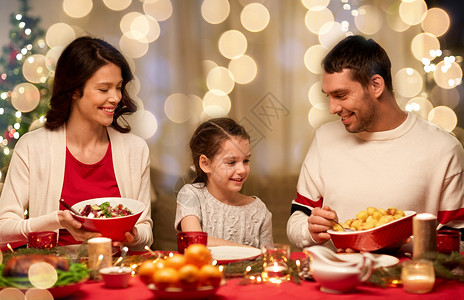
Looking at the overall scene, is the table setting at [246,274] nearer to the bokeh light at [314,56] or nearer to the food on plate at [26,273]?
the food on plate at [26,273]

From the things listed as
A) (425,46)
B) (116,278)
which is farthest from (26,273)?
(425,46)

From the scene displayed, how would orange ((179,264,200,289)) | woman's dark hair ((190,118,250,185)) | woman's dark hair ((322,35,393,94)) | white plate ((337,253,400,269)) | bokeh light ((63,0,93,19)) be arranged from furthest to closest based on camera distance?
bokeh light ((63,0,93,19)) → woman's dark hair ((190,118,250,185)) → woman's dark hair ((322,35,393,94)) → white plate ((337,253,400,269)) → orange ((179,264,200,289))

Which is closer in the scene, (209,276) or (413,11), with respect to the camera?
(209,276)

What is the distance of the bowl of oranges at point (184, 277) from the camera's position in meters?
1.29

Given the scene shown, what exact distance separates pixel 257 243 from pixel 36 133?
1.12 meters

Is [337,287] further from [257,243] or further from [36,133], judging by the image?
[36,133]

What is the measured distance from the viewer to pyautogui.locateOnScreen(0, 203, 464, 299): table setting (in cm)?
133

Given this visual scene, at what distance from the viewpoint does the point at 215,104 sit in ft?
11.6

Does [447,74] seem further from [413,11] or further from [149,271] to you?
[149,271]

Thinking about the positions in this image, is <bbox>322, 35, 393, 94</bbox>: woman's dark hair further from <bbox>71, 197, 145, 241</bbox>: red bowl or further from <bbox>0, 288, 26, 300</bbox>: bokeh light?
<bbox>0, 288, 26, 300</bbox>: bokeh light

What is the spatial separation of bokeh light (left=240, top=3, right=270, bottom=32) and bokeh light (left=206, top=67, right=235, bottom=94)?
306mm

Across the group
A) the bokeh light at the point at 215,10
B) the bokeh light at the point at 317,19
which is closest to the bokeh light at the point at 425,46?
the bokeh light at the point at 317,19

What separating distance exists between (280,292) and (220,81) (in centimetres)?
224

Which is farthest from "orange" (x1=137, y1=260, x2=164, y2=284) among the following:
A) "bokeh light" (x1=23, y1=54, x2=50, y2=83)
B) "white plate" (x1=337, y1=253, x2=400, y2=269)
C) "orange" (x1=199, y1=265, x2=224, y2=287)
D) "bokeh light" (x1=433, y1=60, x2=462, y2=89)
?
"bokeh light" (x1=433, y1=60, x2=462, y2=89)
